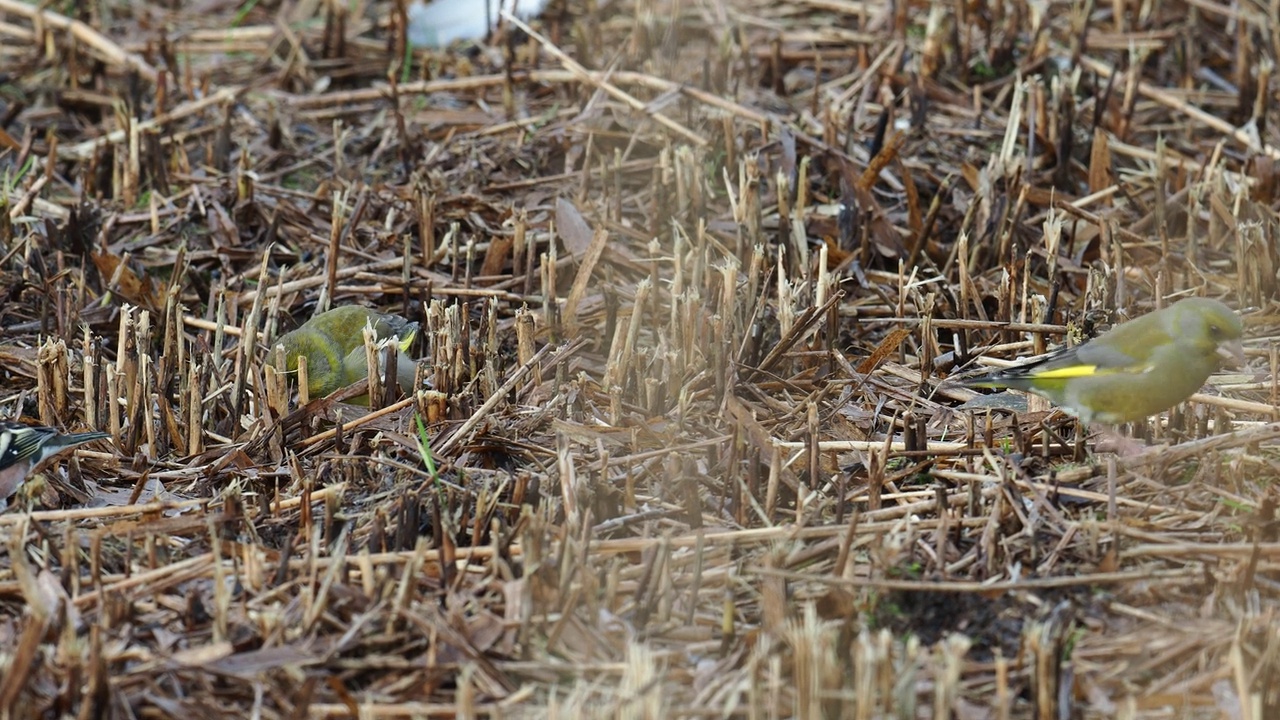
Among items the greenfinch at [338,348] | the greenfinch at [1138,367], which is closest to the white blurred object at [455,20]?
the greenfinch at [338,348]

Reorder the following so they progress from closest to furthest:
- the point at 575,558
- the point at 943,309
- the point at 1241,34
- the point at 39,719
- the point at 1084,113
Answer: the point at 39,719, the point at 575,558, the point at 943,309, the point at 1084,113, the point at 1241,34

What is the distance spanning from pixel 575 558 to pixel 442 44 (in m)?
6.63

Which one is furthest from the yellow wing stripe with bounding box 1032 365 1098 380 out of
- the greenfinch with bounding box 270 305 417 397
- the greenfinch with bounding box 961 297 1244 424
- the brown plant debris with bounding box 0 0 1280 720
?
the greenfinch with bounding box 270 305 417 397

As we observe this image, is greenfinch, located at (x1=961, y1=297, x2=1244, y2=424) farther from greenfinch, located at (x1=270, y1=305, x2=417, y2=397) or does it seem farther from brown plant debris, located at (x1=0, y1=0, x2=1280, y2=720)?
greenfinch, located at (x1=270, y1=305, x2=417, y2=397)

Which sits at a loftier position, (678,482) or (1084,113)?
(1084,113)

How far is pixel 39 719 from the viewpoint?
404 centimetres

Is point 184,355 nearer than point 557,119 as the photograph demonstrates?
Yes

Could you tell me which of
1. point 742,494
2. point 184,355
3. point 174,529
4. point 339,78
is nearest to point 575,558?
point 742,494

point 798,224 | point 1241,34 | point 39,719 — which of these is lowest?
point 39,719

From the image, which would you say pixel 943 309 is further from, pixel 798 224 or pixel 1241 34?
pixel 1241 34

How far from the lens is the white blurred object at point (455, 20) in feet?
34.5

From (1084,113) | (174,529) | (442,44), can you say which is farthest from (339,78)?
(174,529)

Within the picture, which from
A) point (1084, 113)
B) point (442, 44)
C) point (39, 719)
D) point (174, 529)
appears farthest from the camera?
point (442, 44)

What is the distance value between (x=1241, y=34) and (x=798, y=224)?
4173mm
